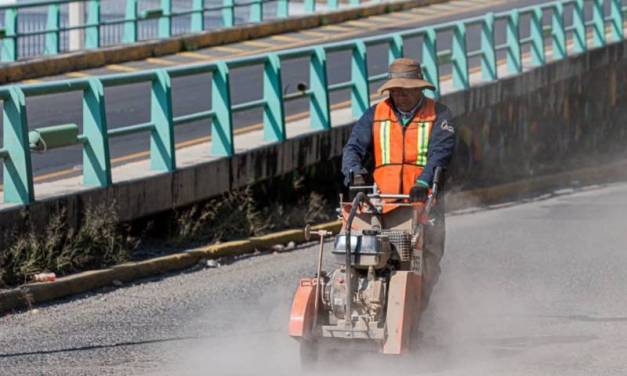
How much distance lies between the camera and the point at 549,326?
10.9 m

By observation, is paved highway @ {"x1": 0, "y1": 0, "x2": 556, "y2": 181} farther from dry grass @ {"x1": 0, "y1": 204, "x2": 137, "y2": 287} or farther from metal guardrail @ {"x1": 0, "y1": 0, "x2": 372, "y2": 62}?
dry grass @ {"x1": 0, "y1": 204, "x2": 137, "y2": 287}

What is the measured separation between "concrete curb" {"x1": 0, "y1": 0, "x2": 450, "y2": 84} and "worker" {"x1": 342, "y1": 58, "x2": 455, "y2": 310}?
59.7 ft

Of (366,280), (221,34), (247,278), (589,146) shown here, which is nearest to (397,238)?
(366,280)

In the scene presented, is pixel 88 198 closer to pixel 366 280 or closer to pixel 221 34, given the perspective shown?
pixel 366 280

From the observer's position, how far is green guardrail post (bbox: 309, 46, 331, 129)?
17.9 m

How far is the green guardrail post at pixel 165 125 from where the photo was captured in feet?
48.0

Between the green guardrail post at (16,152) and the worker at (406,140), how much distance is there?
3.80m

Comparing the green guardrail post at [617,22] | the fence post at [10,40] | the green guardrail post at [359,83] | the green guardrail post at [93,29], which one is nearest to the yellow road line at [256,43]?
the green guardrail post at [93,29]

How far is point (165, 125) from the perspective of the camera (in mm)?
14766

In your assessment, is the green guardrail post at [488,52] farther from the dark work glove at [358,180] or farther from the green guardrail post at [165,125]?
the dark work glove at [358,180]

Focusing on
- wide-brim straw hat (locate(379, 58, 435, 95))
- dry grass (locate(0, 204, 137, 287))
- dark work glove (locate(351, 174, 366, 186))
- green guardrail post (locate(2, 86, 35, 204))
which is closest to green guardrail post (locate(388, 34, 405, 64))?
dry grass (locate(0, 204, 137, 287))

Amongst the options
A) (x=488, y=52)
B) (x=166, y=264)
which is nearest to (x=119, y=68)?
(x=488, y=52)

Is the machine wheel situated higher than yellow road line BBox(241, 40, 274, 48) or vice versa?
the machine wheel

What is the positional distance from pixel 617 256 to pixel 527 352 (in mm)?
5340
